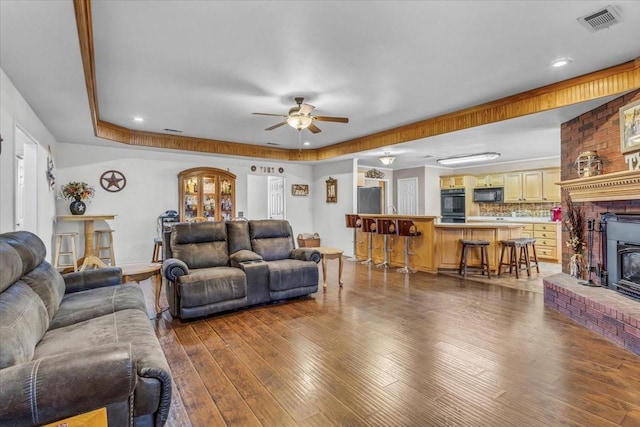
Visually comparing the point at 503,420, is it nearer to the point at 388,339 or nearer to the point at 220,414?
the point at 388,339

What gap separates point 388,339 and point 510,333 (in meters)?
1.17

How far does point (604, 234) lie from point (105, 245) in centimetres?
747

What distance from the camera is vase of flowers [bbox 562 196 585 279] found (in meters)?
3.89

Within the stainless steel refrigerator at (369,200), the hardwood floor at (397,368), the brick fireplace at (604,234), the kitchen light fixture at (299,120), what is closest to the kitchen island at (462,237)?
the brick fireplace at (604,234)

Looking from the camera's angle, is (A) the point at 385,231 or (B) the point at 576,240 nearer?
(B) the point at 576,240

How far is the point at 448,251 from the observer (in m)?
5.82

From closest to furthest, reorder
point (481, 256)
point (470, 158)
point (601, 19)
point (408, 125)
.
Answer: point (601, 19) < point (408, 125) < point (481, 256) < point (470, 158)

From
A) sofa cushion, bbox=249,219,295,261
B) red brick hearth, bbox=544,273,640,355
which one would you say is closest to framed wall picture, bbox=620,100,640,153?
red brick hearth, bbox=544,273,640,355

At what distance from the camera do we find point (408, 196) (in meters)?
9.26

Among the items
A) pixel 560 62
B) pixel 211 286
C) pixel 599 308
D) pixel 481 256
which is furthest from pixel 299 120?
pixel 481 256

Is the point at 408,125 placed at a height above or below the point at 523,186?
above

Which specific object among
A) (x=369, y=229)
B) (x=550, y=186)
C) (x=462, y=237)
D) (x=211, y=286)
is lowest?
(x=211, y=286)

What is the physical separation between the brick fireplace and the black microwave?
12.8 feet

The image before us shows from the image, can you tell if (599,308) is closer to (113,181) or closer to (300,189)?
(300,189)
